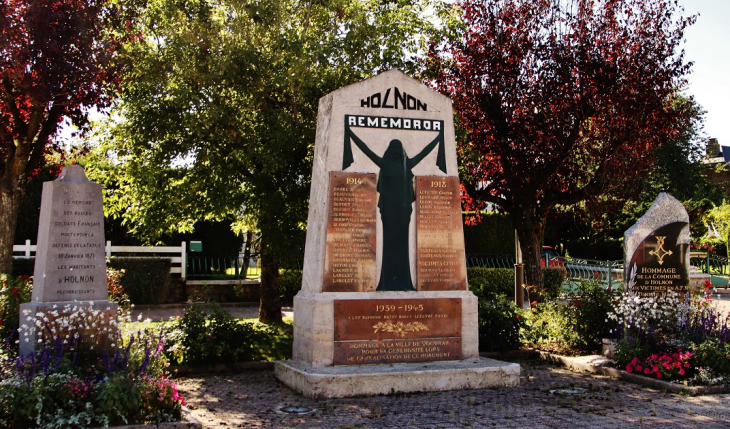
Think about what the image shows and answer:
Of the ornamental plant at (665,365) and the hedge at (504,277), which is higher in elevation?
the hedge at (504,277)

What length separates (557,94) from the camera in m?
15.5

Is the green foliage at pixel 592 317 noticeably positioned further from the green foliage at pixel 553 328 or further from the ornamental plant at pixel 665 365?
the ornamental plant at pixel 665 365

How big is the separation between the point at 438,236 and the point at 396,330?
1.38m

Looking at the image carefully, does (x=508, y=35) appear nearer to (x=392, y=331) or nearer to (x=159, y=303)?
(x=392, y=331)

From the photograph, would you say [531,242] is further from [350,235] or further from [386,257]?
[350,235]

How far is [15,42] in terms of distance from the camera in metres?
12.7

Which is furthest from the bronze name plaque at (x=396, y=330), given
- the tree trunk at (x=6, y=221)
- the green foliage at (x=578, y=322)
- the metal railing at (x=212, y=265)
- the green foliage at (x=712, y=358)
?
the metal railing at (x=212, y=265)

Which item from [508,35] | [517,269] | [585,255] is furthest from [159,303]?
[585,255]

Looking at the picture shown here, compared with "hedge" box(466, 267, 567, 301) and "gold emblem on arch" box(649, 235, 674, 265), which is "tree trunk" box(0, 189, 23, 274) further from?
"hedge" box(466, 267, 567, 301)

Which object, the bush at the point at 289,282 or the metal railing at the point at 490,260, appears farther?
the metal railing at the point at 490,260

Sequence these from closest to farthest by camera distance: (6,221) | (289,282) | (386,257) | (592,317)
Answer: (386,257) < (592,317) < (6,221) < (289,282)

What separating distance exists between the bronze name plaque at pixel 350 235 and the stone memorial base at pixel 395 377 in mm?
1061

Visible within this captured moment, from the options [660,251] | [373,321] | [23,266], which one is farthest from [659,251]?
[23,266]

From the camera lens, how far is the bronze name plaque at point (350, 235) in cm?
902
